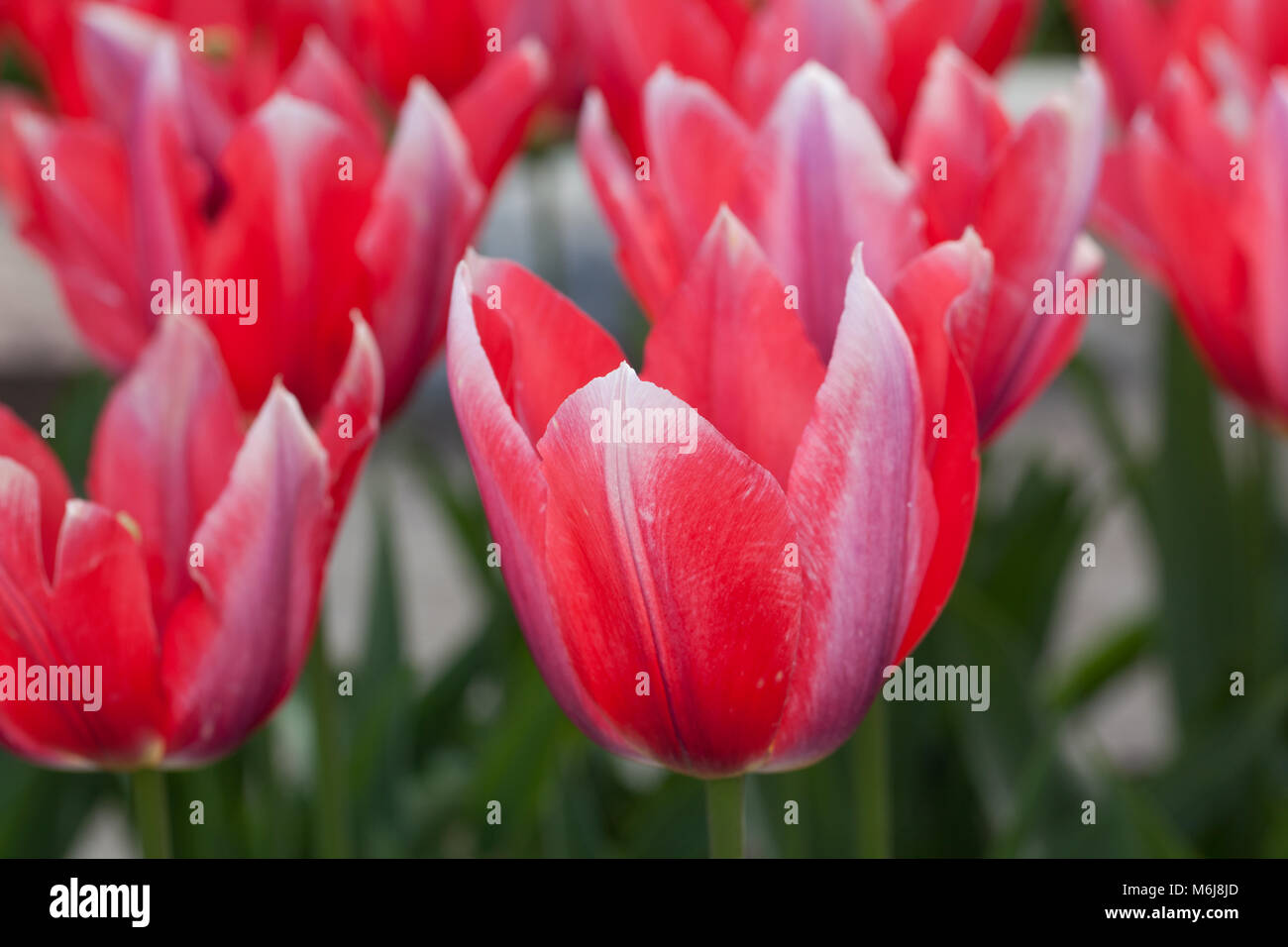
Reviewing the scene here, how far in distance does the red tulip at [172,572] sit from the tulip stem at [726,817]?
0.17 m

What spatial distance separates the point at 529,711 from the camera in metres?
1.09

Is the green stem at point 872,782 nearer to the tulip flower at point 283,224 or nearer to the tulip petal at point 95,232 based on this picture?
the tulip flower at point 283,224

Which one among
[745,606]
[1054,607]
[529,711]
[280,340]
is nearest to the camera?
[745,606]

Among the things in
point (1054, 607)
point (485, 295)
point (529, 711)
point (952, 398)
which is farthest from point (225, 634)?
point (1054, 607)

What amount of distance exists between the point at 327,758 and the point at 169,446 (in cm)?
21

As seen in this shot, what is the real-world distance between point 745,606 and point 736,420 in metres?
0.09

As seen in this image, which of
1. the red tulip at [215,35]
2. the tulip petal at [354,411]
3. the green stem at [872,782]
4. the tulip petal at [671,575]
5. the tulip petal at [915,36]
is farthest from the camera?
the red tulip at [215,35]

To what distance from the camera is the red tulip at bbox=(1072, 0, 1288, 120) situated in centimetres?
94

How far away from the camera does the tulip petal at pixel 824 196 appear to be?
0.61m

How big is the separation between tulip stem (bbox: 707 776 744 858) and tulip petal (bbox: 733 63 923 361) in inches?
7.2

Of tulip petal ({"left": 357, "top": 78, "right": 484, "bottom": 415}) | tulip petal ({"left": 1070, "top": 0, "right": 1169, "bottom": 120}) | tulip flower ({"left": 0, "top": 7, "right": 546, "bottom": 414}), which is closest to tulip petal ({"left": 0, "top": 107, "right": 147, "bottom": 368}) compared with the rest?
tulip flower ({"left": 0, "top": 7, "right": 546, "bottom": 414})

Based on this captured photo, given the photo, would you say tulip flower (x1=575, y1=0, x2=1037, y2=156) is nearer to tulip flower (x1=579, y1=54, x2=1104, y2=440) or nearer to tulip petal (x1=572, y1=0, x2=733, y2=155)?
tulip petal (x1=572, y1=0, x2=733, y2=155)

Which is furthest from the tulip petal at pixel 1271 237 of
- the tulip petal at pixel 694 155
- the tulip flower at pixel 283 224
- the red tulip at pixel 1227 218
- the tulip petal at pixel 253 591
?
the tulip petal at pixel 253 591

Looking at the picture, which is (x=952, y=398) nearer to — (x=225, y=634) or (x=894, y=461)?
(x=894, y=461)
